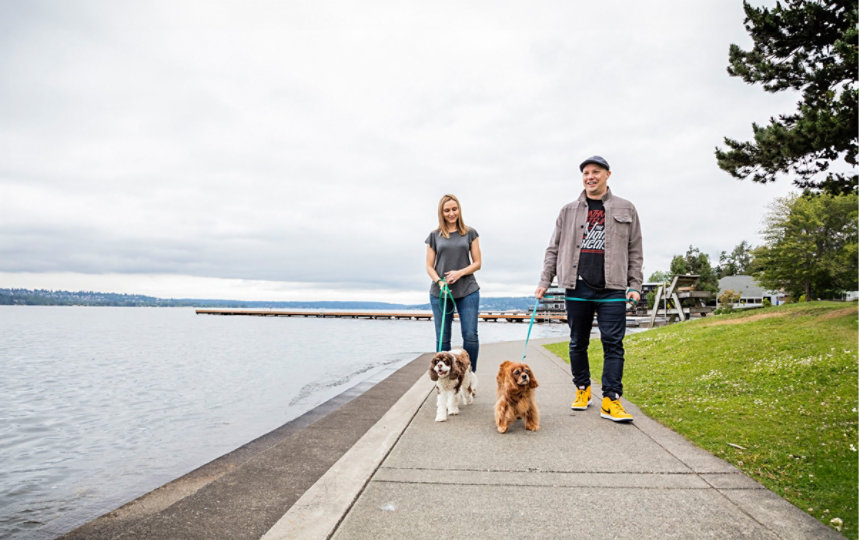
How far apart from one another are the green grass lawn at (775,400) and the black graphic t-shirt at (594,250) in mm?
1568

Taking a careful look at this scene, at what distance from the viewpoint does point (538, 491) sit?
120 inches

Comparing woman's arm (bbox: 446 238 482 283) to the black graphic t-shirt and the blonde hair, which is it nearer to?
the blonde hair

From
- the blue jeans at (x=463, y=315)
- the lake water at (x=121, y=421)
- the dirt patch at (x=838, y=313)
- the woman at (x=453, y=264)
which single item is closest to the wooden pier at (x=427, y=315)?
the dirt patch at (x=838, y=313)

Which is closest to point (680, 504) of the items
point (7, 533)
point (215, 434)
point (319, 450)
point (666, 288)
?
point (319, 450)

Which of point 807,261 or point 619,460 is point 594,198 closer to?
point 619,460

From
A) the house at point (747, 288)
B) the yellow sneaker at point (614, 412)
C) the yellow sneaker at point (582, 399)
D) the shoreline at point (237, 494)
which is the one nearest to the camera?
the shoreline at point (237, 494)

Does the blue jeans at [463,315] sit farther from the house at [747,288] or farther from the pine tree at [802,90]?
the house at [747,288]

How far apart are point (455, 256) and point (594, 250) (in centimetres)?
170

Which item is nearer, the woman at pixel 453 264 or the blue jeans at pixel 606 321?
the blue jeans at pixel 606 321

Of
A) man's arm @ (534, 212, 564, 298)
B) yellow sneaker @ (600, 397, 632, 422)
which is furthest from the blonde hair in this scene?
yellow sneaker @ (600, 397, 632, 422)

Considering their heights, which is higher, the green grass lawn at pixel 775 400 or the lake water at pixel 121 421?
the green grass lawn at pixel 775 400

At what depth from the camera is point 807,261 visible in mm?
32906

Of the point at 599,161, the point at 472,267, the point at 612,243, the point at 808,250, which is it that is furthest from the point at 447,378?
the point at 808,250

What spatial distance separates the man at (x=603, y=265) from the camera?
489 cm
